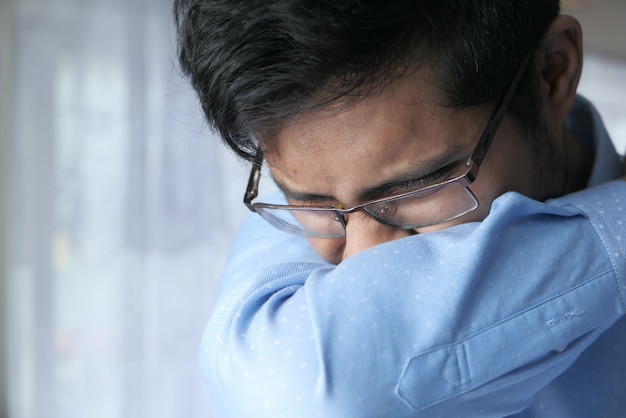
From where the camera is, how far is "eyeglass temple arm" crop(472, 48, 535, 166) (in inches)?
34.4

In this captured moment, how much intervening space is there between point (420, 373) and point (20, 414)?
2606 mm

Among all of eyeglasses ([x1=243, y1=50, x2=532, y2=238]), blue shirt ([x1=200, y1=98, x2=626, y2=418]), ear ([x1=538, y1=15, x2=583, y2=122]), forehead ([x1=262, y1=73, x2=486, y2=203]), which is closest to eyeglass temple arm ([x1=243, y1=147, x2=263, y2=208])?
eyeglasses ([x1=243, y1=50, x2=532, y2=238])

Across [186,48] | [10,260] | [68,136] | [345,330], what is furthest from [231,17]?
[10,260]

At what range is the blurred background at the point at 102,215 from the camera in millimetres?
2803

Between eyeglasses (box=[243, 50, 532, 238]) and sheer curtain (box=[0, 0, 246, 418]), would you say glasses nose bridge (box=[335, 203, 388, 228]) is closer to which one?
eyeglasses (box=[243, 50, 532, 238])

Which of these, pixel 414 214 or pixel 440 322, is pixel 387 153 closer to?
pixel 414 214

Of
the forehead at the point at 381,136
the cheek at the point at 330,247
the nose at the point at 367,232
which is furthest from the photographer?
the cheek at the point at 330,247

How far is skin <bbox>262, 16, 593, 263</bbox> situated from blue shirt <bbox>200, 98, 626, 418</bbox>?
0.10 meters

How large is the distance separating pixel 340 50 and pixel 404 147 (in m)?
0.15

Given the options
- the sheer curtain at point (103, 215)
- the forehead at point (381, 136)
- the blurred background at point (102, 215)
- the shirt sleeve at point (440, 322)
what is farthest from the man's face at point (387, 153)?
the sheer curtain at point (103, 215)

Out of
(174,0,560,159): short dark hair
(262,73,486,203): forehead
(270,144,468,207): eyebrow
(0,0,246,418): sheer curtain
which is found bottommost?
(0,0,246,418): sheer curtain

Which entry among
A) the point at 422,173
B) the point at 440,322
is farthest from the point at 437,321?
the point at 422,173

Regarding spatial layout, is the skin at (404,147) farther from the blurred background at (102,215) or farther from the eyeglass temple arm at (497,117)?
the blurred background at (102,215)

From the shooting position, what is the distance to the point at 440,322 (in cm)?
71
